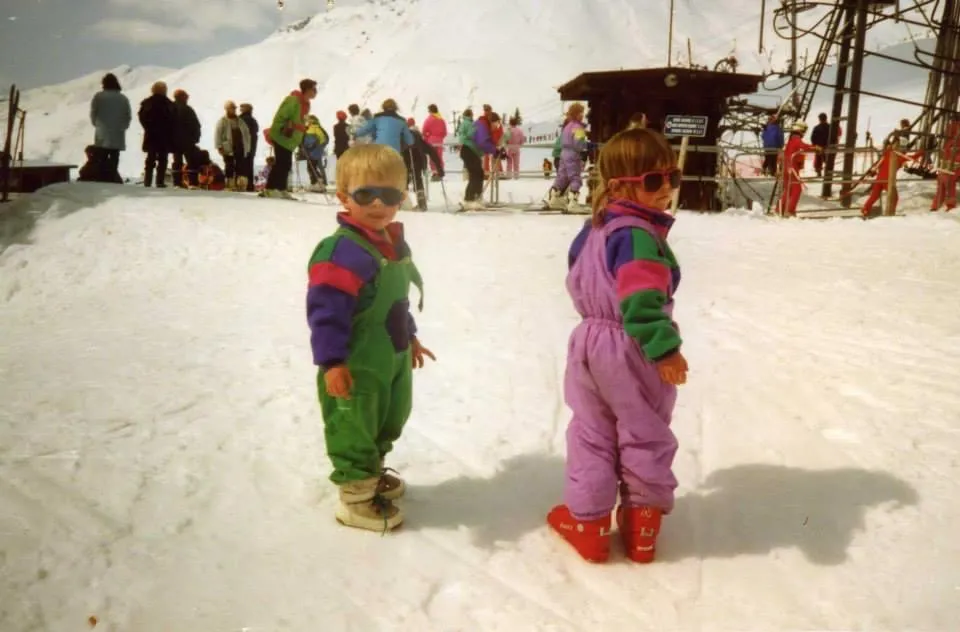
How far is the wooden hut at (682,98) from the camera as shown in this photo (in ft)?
49.2

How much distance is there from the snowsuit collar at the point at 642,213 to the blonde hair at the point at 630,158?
0.05 metres

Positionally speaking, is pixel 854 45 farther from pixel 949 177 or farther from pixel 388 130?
pixel 388 130

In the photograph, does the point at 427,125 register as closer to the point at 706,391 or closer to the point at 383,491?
the point at 706,391

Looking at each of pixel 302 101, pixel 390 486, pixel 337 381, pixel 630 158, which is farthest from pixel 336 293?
pixel 302 101

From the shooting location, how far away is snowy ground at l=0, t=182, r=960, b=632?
7.88ft

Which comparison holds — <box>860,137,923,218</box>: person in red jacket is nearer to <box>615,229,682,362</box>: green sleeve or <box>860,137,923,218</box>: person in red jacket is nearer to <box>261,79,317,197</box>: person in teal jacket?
<box>261,79,317,197</box>: person in teal jacket

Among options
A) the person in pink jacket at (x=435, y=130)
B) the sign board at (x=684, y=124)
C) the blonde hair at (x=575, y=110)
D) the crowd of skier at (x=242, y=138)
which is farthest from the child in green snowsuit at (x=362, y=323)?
the person in pink jacket at (x=435, y=130)

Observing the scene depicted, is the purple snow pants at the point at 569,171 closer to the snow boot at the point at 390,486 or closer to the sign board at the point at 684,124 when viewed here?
the sign board at the point at 684,124

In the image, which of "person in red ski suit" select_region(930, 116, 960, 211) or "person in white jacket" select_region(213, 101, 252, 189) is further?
"person in white jacket" select_region(213, 101, 252, 189)

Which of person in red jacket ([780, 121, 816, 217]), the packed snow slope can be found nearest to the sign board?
person in red jacket ([780, 121, 816, 217])

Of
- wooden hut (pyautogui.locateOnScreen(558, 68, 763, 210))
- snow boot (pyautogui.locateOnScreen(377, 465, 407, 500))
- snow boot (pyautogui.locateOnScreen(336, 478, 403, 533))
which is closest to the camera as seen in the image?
snow boot (pyautogui.locateOnScreen(336, 478, 403, 533))

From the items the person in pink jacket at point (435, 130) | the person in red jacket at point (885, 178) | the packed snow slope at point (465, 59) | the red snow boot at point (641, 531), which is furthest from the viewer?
the packed snow slope at point (465, 59)

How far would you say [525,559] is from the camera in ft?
8.77

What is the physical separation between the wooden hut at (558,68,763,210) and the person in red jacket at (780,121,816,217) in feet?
8.82
